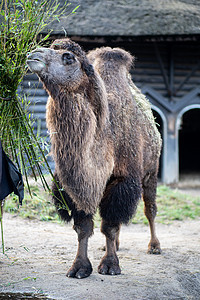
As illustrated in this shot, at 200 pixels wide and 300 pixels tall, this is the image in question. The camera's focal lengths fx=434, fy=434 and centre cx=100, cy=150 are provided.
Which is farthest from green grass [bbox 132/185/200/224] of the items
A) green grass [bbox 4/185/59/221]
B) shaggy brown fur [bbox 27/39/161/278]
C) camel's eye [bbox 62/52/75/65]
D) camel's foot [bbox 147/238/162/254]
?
camel's eye [bbox 62/52/75/65]

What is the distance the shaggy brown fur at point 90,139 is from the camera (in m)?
3.80

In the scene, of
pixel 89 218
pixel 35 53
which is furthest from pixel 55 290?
pixel 35 53

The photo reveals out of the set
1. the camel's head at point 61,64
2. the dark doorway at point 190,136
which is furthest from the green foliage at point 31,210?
the dark doorway at point 190,136

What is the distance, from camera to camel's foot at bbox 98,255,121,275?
4.32 meters

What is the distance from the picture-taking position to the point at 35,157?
3984mm

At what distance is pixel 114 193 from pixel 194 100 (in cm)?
805

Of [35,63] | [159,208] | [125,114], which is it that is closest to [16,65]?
[35,63]

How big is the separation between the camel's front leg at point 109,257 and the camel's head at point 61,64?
153 centimetres

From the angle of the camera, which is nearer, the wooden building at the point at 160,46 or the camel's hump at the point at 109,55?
the camel's hump at the point at 109,55

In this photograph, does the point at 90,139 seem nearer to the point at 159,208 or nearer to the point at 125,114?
the point at 125,114

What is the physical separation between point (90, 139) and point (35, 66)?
32.0 inches

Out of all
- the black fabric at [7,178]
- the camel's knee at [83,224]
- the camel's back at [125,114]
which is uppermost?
the camel's back at [125,114]

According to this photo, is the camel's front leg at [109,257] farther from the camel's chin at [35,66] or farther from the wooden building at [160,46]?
the wooden building at [160,46]

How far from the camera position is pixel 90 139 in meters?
3.91
